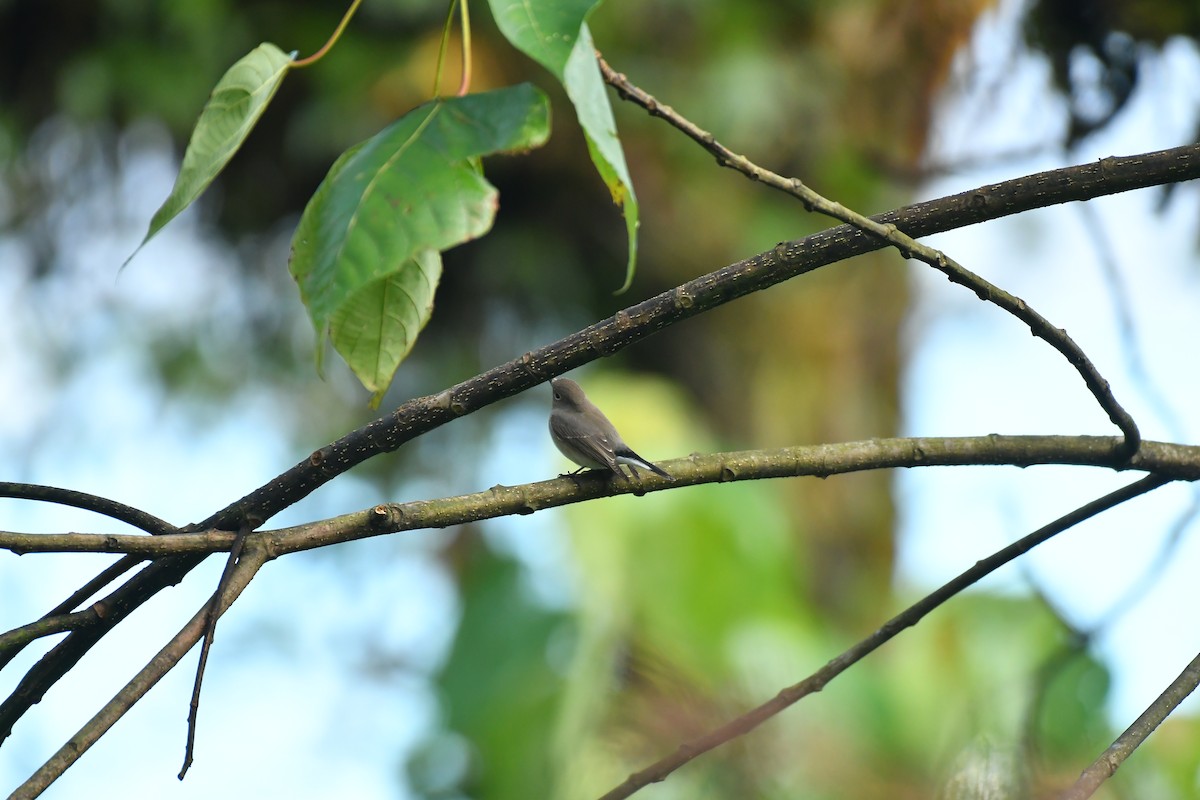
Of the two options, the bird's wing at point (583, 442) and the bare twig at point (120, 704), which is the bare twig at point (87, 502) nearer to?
the bare twig at point (120, 704)

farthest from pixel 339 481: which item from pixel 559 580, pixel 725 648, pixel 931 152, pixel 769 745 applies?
pixel 931 152

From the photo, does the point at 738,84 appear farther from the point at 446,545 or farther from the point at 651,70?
the point at 446,545

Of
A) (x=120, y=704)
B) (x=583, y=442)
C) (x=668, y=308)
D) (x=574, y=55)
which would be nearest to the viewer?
(x=574, y=55)

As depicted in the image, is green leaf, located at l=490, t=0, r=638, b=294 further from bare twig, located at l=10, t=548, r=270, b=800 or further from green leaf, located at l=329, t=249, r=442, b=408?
bare twig, located at l=10, t=548, r=270, b=800

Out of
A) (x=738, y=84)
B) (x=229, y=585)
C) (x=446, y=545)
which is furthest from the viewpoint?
(x=446, y=545)

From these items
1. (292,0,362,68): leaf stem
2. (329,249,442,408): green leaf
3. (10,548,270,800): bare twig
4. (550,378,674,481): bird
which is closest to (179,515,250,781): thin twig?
(10,548,270,800): bare twig

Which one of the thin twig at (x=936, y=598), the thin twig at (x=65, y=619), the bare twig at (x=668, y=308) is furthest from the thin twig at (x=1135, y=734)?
the thin twig at (x=65, y=619)

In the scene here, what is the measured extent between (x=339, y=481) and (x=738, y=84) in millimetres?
3259

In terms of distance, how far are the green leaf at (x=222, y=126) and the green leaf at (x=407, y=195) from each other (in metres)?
0.12

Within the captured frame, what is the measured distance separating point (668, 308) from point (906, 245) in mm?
267

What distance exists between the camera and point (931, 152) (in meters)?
3.74

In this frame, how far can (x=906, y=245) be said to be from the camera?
1.21m

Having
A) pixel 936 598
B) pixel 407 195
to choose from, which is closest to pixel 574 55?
pixel 407 195

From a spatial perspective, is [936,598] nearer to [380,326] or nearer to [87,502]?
[380,326]
